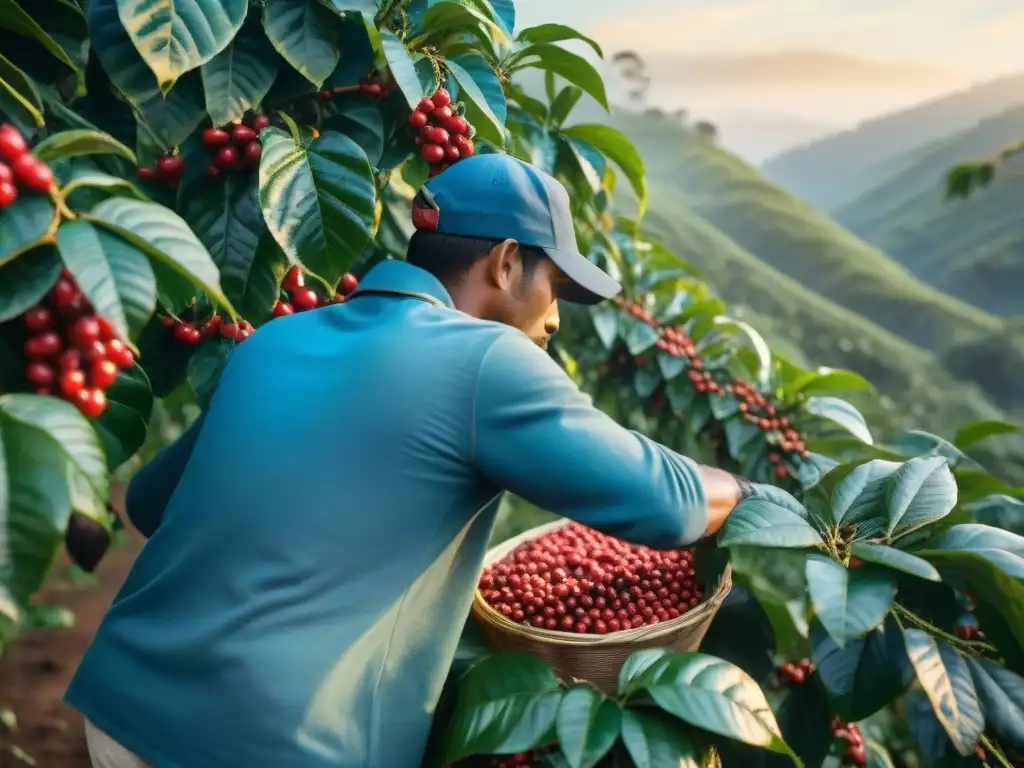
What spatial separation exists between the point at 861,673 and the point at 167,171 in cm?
107

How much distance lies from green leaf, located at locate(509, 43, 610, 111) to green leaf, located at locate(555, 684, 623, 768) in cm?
95

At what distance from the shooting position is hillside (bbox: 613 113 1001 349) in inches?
171

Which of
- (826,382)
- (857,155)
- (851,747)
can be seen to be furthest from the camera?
(857,155)

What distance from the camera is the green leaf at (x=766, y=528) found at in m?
0.86

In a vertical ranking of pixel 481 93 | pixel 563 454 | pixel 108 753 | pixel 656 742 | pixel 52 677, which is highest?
pixel 481 93

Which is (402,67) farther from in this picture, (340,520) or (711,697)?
(711,697)

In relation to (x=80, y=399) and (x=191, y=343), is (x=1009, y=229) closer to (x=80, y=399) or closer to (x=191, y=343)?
(x=191, y=343)

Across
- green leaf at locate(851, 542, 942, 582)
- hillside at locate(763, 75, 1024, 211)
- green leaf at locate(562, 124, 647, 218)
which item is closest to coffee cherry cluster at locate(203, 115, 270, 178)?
green leaf at locate(562, 124, 647, 218)

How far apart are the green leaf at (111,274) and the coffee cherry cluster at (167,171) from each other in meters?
0.47

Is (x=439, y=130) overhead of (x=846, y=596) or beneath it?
overhead

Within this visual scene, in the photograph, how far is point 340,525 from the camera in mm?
817

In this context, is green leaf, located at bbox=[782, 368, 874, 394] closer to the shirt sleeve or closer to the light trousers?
the shirt sleeve

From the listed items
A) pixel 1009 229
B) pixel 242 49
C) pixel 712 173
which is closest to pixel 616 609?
pixel 242 49

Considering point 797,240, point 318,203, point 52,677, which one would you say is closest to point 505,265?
point 318,203
